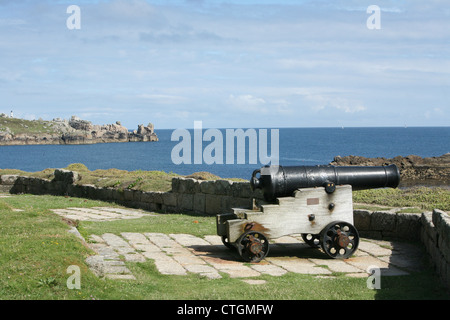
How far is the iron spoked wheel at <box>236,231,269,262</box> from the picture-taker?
26.6ft

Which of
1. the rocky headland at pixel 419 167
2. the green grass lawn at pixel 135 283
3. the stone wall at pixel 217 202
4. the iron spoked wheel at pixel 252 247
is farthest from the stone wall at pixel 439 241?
the rocky headland at pixel 419 167

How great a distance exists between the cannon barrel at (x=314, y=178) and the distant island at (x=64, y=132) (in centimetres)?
14485

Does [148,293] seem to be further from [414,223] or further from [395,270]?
[414,223]

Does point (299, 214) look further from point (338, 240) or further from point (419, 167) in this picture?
point (419, 167)

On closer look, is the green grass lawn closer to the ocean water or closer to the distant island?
the ocean water

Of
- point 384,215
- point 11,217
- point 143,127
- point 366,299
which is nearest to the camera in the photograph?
point 366,299

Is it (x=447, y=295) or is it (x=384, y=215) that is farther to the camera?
(x=384, y=215)

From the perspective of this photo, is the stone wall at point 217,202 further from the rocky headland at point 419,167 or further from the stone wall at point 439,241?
the rocky headland at point 419,167

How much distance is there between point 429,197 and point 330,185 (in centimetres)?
430

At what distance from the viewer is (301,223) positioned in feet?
Result: 27.3

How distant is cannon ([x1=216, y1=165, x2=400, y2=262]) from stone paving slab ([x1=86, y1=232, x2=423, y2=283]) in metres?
0.27

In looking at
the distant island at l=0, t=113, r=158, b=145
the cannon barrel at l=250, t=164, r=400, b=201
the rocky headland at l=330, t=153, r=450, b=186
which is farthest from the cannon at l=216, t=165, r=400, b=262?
the distant island at l=0, t=113, r=158, b=145

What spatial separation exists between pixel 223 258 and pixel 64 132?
15493cm

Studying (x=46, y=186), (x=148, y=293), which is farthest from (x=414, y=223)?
(x=46, y=186)
